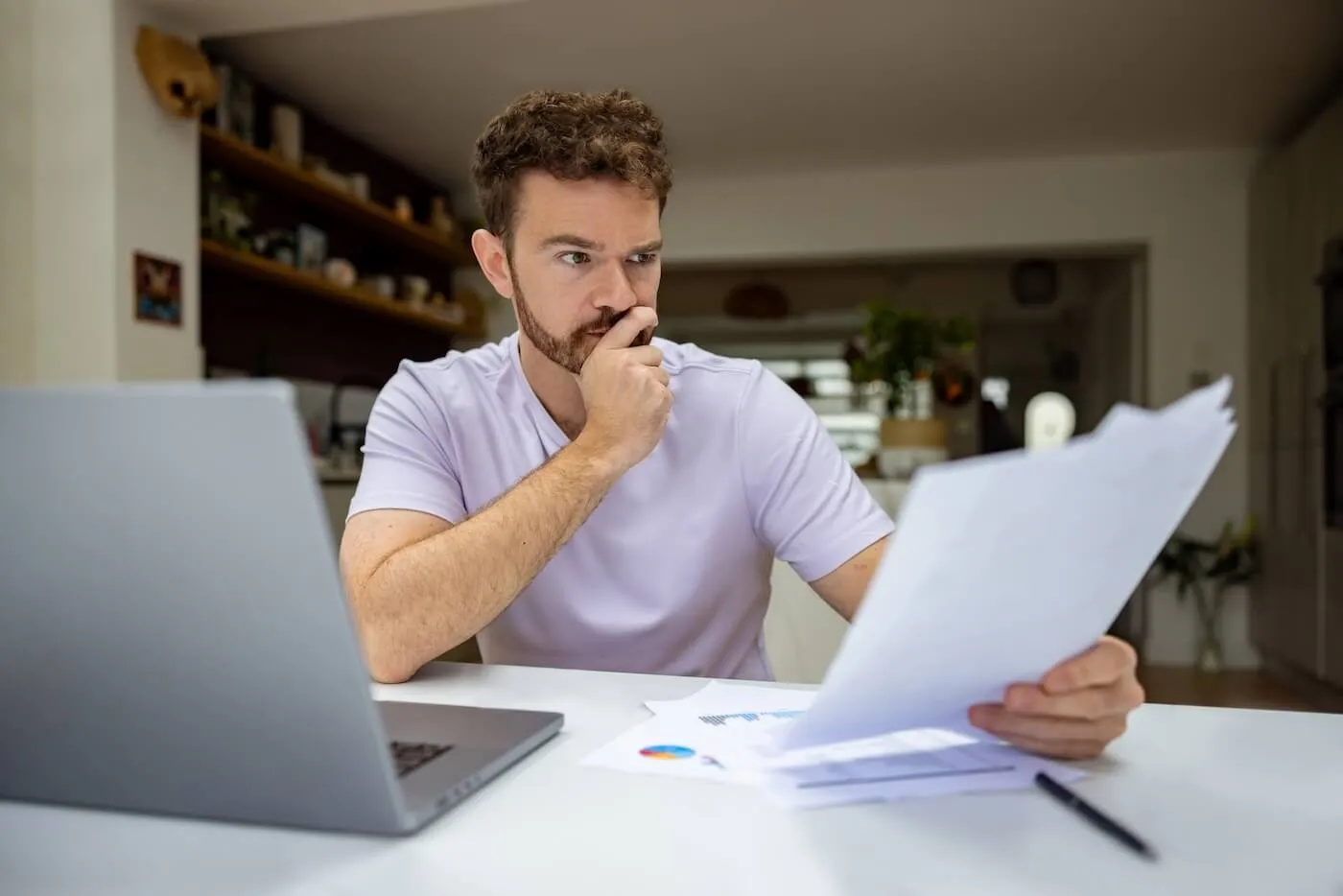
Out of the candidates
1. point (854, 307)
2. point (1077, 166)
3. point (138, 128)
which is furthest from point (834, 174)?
point (138, 128)

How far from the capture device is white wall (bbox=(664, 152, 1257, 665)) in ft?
16.9

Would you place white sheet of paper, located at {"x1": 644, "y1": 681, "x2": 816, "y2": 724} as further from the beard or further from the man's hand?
the beard

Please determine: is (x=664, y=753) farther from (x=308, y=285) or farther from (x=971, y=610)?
(x=308, y=285)

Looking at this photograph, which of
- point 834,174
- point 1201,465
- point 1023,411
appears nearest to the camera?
point 1201,465

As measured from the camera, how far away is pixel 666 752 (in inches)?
26.9


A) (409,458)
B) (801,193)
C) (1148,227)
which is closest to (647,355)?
(409,458)

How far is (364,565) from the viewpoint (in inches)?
41.4

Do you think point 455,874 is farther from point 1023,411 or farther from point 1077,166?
point 1023,411

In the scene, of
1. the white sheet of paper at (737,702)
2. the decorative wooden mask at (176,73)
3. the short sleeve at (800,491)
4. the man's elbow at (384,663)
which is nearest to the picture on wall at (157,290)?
the decorative wooden mask at (176,73)

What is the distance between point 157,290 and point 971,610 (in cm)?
336

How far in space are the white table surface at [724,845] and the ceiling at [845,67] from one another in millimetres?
3127

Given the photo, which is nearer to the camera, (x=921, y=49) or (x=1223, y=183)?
(x=921, y=49)

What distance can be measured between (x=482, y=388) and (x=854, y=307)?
7360 mm

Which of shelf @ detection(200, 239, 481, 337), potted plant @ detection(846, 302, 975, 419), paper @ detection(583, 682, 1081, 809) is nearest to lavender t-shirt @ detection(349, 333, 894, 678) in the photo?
paper @ detection(583, 682, 1081, 809)
